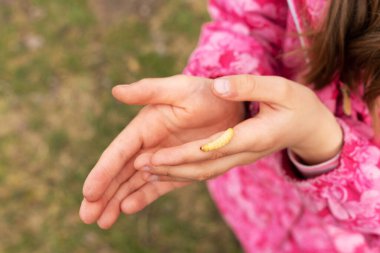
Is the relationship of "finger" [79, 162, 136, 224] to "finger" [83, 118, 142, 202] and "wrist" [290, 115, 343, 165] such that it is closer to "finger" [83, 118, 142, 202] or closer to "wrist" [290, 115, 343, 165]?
"finger" [83, 118, 142, 202]

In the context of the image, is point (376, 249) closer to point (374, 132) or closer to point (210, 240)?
Answer: point (374, 132)

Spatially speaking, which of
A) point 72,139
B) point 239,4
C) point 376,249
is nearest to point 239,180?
point 376,249

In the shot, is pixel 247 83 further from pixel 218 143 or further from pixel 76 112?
pixel 76 112

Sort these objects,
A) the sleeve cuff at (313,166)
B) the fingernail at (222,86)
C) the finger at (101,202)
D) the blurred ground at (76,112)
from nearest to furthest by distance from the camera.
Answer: the fingernail at (222,86)
the finger at (101,202)
the sleeve cuff at (313,166)
the blurred ground at (76,112)

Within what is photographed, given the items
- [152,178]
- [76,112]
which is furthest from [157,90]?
[76,112]

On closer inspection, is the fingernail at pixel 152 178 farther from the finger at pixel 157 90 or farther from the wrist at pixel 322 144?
the wrist at pixel 322 144

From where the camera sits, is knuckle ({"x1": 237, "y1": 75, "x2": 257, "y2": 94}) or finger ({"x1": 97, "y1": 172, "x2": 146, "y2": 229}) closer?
knuckle ({"x1": 237, "y1": 75, "x2": 257, "y2": 94})

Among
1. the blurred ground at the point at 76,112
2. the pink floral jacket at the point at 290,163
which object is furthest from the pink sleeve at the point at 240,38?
the blurred ground at the point at 76,112

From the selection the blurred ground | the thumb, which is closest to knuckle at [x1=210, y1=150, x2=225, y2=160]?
the thumb
